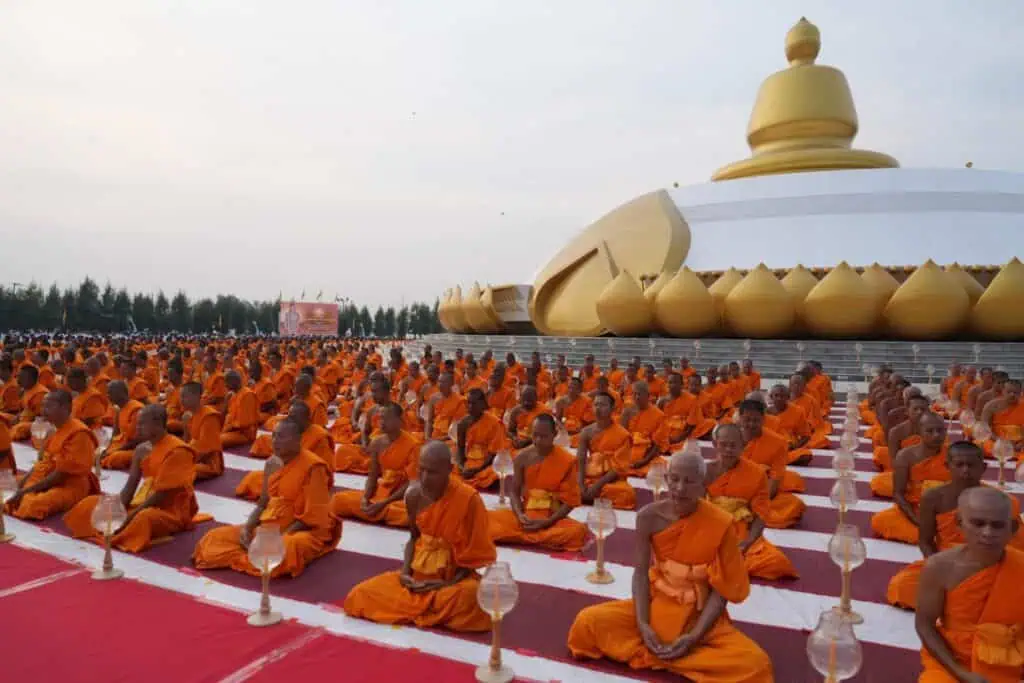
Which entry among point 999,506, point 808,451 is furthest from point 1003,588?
point 808,451

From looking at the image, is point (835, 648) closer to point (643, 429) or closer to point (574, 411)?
point (643, 429)

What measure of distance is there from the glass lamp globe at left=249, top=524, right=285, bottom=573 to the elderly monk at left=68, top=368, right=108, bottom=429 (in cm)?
520

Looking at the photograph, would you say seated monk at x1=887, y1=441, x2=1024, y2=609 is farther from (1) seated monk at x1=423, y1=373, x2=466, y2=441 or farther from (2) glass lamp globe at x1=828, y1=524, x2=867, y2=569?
(1) seated monk at x1=423, y1=373, x2=466, y2=441

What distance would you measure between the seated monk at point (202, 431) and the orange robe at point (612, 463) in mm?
3532

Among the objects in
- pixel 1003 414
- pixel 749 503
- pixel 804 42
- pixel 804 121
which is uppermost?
pixel 804 42

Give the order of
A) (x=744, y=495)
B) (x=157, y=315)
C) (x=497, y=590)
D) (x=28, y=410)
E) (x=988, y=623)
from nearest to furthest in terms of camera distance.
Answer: (x=988, y=623) → (x=497, y=590) → (x=744, y=495) → (x=28, y=410) → (x=157, y=315)

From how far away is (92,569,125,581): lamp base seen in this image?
161 inches

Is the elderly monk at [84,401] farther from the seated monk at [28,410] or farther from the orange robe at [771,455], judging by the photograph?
the orange robe at [771,455]

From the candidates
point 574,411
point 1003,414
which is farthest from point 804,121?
point 574,411

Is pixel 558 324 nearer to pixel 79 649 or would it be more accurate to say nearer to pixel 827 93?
pixel 827 93

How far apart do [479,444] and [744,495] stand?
2877mm

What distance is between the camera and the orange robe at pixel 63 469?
5188 millimetres

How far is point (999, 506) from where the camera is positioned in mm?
2482

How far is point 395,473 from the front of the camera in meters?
5.41
